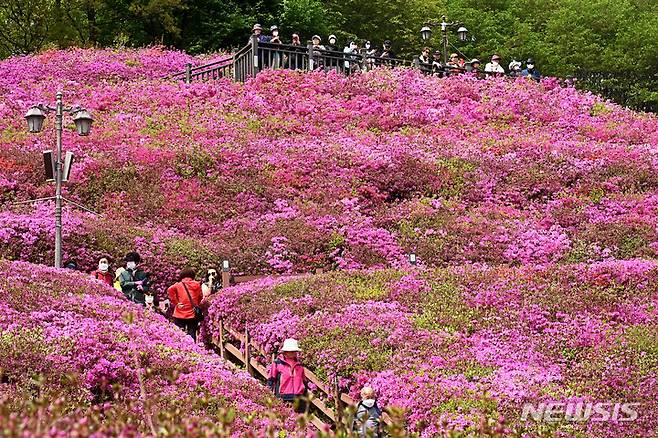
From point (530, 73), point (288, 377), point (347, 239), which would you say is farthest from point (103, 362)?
point (530, 73)

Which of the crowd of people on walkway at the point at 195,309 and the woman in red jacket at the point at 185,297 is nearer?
the crowd of people on walkway at the point at 195,309

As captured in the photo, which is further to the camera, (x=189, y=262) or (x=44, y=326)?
(x=189, y=262)

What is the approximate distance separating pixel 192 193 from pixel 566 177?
1012cm

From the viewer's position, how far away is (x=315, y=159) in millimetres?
27297

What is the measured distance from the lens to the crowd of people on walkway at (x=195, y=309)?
1059cm

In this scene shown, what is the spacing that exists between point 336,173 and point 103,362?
1507 cm

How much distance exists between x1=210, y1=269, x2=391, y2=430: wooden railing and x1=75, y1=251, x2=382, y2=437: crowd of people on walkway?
23 centimetres

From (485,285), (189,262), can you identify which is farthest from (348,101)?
(485,285)

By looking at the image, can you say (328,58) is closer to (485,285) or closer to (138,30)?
(138,30)

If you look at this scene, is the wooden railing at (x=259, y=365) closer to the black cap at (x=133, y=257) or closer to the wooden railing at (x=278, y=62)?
the black cap at (x=133, y=257)

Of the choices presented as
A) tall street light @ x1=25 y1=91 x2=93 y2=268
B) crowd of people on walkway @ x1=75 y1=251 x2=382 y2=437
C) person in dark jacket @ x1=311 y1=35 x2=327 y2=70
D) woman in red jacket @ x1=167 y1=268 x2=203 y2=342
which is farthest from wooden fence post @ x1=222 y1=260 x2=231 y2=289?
person in dark jacket @ x1=311 y1=35 x2=327 y2=70

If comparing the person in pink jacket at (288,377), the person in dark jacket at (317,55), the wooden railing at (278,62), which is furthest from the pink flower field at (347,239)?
the person in dark jacket at (317,55)

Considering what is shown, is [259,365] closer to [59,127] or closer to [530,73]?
[59,127]
